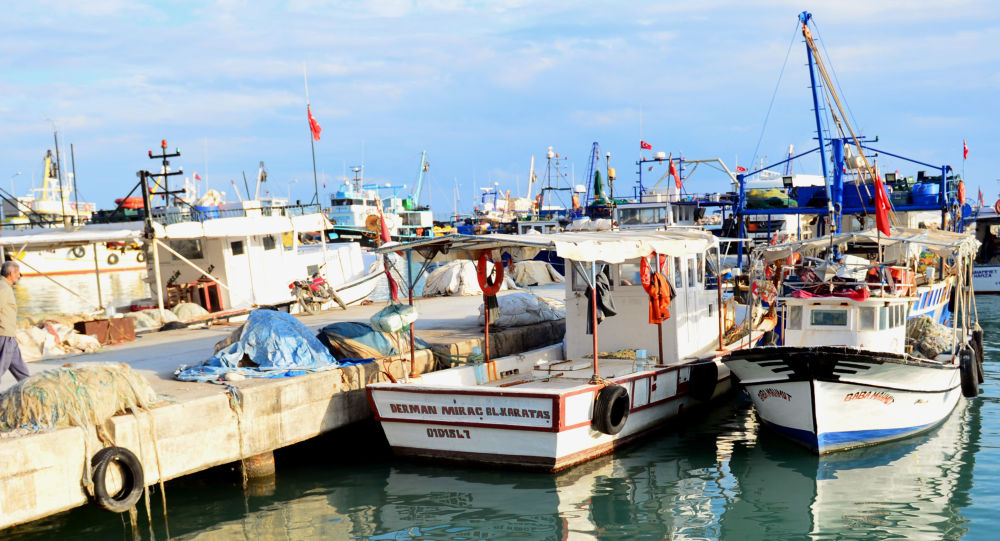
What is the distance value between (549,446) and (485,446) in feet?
2.98

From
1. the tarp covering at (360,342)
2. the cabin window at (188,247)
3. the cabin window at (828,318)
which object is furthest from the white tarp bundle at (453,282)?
the cabin window at (828,318)

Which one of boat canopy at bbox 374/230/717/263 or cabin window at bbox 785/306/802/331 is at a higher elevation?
boat canopy at bbox 374/230/717/263

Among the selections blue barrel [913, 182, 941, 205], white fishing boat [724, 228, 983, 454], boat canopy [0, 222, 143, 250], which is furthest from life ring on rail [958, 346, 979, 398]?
blue barrel [913, 182, 941, 205]

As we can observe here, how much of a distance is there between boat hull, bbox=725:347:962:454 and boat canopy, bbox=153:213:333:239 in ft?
38.7

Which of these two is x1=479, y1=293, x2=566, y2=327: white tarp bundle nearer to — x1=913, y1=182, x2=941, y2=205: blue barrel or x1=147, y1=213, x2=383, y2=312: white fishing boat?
x1=147, y1=213, x2=383, y2=312: white fishing boat

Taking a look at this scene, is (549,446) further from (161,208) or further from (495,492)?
(161,208)

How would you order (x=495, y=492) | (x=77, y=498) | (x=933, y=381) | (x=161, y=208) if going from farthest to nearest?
(x=161, y=208) < (x=933, y=381) < (x=495, y=492) < (x=77, y=498)

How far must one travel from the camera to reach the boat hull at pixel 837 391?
11.3m

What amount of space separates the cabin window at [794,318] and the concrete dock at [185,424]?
17.3ft

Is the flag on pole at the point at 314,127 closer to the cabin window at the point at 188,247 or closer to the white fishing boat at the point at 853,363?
the cabin window at the point at 188,247

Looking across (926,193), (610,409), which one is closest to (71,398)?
(610,409)

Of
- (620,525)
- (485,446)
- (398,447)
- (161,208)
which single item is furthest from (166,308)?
(620,525)

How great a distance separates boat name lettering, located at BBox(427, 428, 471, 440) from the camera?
11.1 m

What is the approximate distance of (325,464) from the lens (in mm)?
12070
